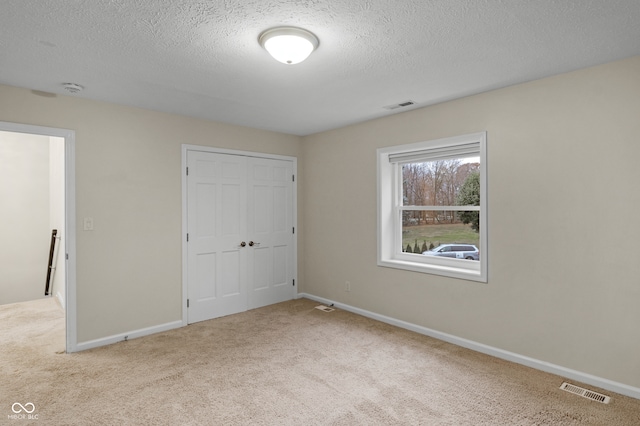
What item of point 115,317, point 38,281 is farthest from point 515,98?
point 38,281

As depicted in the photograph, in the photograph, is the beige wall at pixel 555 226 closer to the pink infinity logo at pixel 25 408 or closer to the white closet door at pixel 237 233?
the white closet door at pixel 237 233

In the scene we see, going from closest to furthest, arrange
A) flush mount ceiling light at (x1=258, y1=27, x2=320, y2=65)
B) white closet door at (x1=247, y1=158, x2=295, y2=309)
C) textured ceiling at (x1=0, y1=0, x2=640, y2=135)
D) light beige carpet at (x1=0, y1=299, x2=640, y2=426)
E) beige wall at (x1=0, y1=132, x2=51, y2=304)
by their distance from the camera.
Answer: textured ceiling at (x1=0, y1=0, x2=640, y2=135) < flush mount ceiling light at (x1=258, y1=27, x2=320, y2=65) < light beige carpet at (x1=0, y1=299, x2=640, y2=426) < white closet door at (x1=247, y1=158, x2=295, y2=309) < beige wall at (x1=0, y1=132, x2=51, y2=304)

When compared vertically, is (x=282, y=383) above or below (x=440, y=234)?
below

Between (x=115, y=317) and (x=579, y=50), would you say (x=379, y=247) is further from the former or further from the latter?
(x=115, y=317)

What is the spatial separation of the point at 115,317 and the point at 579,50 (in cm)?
448

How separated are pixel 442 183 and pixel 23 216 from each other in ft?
18.8

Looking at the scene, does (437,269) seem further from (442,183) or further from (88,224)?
(88,224)

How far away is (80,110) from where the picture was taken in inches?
134

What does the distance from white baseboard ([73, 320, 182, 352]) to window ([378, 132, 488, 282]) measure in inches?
96.8

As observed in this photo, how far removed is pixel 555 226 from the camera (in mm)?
2877

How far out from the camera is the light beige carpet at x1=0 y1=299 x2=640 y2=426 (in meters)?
2.33

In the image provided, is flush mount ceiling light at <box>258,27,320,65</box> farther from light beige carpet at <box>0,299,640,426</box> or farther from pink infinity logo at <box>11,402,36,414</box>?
pink infinity logo at <box>11,402,36,414</box>

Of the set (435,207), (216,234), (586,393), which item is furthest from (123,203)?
(586,393)

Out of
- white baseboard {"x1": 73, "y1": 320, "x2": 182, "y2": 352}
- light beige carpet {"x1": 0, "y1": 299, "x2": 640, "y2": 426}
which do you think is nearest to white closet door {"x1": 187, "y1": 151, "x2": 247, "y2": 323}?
white baseboard {"x1": 73, "y1": 320, "x2": 182, "y2": 352}
